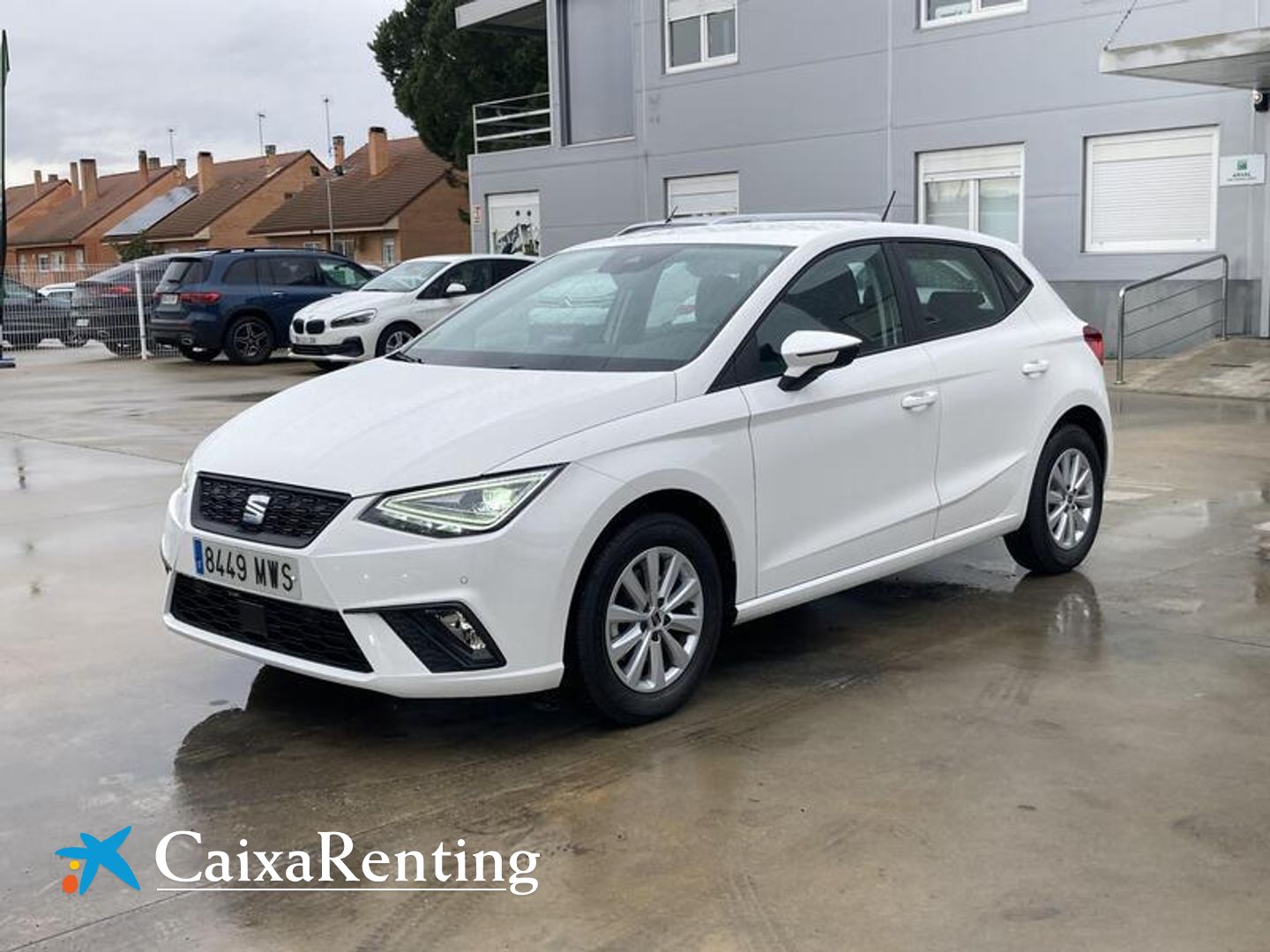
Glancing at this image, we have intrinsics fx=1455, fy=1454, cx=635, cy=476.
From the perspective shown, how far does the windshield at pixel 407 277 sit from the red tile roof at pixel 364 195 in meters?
32.7

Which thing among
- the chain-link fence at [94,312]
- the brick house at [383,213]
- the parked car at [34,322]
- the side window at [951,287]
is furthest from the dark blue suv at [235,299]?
the brick house at [383,213]

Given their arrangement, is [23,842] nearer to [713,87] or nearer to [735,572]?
[735,572]

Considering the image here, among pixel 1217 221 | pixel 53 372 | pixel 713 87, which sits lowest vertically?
pixel 53 372

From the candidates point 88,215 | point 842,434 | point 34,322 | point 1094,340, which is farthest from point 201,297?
point 88,215

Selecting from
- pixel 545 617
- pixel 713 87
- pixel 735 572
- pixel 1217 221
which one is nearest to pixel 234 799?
pixel 545 617

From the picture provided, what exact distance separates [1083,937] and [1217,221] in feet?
52.8

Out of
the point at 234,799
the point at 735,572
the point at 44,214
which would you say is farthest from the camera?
the point at 44,214

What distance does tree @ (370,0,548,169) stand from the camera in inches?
1405

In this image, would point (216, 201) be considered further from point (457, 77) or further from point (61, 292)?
point (61, 292)

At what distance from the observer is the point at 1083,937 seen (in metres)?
3.31

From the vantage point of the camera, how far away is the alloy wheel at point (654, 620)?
15.2ft

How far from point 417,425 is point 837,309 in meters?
1.80

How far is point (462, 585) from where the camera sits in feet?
14.0

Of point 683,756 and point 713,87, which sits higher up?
point 713,87
